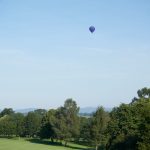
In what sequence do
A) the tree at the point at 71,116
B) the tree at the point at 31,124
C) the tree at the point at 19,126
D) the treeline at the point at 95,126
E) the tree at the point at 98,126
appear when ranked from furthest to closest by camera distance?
the tree at the point at 19,126 → the tree at the point at 31,124 → the tree at the point at 71,116 → the tree at the point at 98,126 → the treeline at the point at 95,126

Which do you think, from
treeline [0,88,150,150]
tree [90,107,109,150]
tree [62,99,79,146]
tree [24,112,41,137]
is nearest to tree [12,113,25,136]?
treeline [0,88,150,150]

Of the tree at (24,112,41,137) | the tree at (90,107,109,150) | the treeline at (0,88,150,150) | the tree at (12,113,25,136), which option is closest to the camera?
the treeline at (0,88,150,150)

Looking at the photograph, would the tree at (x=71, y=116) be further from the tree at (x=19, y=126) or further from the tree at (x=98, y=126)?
the tree at (x=19, y=126)

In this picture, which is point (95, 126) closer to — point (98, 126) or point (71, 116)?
point (98, 126)

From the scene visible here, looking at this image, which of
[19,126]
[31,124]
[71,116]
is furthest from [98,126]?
[19,126]

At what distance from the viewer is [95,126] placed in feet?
287

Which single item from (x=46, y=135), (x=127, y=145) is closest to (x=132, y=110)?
(x=127, y=145)

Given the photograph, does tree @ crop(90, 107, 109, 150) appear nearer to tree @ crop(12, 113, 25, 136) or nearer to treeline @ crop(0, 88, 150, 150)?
treeline @ crop(0, 88, 150, 150)

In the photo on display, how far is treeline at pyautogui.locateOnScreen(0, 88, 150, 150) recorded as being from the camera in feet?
178

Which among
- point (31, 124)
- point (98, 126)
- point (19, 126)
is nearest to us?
point (98, 126)

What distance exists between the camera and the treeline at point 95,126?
178ft

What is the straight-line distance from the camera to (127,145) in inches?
2174

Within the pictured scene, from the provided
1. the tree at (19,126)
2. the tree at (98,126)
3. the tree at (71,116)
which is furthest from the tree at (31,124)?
the tree at (98,126)

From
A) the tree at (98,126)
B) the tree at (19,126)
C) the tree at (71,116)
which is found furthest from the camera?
the tree at (19,126)
